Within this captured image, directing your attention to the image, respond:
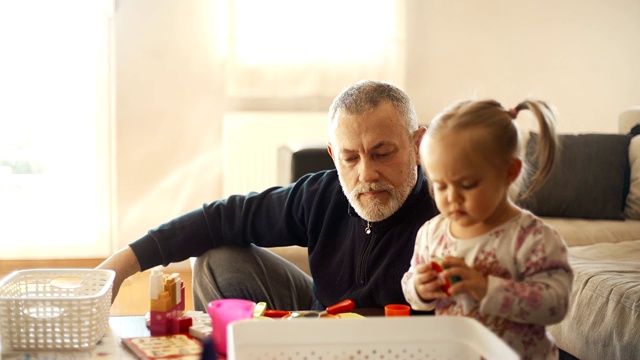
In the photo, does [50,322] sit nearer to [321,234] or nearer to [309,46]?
[321,234]

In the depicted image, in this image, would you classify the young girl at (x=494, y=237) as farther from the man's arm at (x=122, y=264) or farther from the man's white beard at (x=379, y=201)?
the man's arm at (x=122, y=264)

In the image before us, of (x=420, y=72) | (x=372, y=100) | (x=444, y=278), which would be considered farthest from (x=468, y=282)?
(x=420, y=72)

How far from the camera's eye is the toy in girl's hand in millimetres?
1013

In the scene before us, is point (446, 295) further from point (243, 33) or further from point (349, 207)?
point (243, 33)

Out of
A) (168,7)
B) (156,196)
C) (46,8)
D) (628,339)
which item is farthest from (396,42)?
(628,339)

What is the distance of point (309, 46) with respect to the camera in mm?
4078

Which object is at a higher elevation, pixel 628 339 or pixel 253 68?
pixel 253 68

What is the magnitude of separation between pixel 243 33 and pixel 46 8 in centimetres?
96

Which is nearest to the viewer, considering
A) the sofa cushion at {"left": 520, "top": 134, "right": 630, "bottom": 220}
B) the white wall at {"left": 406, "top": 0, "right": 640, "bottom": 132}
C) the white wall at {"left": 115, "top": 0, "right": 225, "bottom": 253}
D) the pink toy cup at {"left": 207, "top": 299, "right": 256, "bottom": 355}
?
the pink toy cup at {"left": 207, "top": 299, "right": 256, "bottom": 355}

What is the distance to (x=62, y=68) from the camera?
13.3ft

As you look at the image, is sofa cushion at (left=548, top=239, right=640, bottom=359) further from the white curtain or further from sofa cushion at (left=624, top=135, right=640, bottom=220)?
the white curtain

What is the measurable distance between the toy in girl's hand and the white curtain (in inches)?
122

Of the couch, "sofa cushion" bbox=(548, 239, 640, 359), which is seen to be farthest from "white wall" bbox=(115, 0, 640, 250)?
"sofa cushion" bbox=(548, 239, 640, 359)

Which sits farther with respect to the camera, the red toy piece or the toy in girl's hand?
the red toy piece
